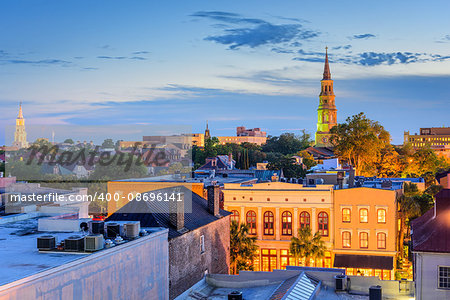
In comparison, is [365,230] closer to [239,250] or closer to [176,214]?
[239,250]

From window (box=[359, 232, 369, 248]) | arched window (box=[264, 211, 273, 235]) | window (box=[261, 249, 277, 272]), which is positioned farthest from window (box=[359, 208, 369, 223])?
window (box=[261, 249, 277, 272])

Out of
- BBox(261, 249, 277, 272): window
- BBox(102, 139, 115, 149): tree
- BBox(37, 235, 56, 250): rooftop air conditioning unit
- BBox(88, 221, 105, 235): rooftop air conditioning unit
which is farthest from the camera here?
BBox(102, 139, 115, 149): tree

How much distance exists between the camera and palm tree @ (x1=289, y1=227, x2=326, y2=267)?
45.5m

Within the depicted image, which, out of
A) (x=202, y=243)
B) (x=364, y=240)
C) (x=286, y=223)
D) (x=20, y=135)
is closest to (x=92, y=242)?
(x=202, y=243)

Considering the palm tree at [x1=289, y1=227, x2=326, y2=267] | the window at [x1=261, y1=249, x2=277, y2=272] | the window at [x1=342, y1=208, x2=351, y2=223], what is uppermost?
the window at [x1=342, y1=208, x2=351, y2=223]

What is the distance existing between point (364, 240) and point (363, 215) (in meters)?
2.10

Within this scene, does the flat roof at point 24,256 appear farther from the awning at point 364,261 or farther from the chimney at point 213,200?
the awning at point 364,261

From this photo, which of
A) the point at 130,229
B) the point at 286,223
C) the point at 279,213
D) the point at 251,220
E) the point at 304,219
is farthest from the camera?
the point at 251,220

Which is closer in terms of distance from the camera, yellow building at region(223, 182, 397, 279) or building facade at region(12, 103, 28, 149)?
yellow building at region(223, 182, 397, 279)

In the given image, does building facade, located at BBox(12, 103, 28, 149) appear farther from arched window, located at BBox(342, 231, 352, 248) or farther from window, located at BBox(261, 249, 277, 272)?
arched window, located at BBox(342, 231, 352, 248)

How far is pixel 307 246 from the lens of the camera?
45.6 m

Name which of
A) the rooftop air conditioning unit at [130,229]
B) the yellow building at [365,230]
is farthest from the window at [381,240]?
the rooftop air conditioning unit at [130,229]

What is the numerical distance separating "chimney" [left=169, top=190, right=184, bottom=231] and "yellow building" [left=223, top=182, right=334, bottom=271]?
2031 centimetres

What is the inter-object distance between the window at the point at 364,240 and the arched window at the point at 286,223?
6.10m
